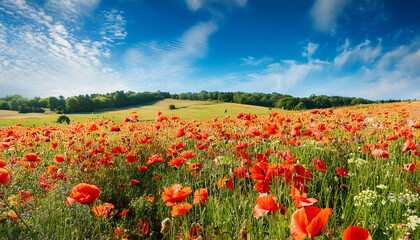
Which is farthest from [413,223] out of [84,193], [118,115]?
[118,115]

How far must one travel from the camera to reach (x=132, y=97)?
68.0 meters

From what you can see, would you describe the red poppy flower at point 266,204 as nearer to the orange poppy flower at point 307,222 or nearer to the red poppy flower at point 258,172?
the red poppy flower at point 258,172

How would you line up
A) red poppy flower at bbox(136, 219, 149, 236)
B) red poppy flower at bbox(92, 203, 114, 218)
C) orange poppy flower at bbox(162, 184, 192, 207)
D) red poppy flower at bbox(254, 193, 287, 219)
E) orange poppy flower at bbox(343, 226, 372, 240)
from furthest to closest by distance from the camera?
red poppy flower at bbox(136, 219, 149, 236) → red poppy flower at bbox(92, 203, 114, 218) → orange poppy flower at bbox(162, 184, 192, 207) → red poppy flower at bbox(254, 193, 287, 219) → orange poppy flower at bbox(343, 226, 372, 240)

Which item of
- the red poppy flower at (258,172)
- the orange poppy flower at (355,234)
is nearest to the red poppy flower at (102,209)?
the red poppy flower at (258,172)

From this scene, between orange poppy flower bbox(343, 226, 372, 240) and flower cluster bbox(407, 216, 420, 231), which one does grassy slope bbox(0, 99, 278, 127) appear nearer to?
flower cluster bbox(407, 216, 420, 231)

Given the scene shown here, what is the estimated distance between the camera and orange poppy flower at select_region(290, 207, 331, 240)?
0.87 metres

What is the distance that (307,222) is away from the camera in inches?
35.9

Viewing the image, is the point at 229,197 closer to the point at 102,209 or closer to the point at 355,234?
the point at 102,209

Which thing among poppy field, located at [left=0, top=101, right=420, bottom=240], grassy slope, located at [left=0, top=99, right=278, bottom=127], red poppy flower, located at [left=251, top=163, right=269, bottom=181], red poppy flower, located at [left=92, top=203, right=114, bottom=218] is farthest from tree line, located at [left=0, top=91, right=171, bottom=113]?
red poppy flower, located at [left=251, top=163, right=269, bottom=181]

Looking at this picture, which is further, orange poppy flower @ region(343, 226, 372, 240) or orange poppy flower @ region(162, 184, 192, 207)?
orange poppy flower @ region(162, 184, 192, 207)

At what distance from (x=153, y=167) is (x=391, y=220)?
3608mm

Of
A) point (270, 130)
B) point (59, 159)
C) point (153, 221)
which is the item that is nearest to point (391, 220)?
point (270, 130)

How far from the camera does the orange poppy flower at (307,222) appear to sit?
2.85 feet

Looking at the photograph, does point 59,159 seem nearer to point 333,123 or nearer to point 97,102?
point 333,123
